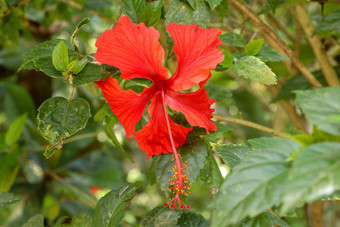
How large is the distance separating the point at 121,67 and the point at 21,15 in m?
0.80

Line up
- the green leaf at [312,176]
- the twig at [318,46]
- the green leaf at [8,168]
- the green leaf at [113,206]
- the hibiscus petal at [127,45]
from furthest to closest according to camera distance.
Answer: the green leaf at [8,168]
the twig at [318,46]
the green leaf at [113,206]
the hibiscus petal at [127,45]
the green leaf at [312,176]

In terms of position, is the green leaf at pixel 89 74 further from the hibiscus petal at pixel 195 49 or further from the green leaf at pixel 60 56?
the hibiscus petal at pixel 195 49

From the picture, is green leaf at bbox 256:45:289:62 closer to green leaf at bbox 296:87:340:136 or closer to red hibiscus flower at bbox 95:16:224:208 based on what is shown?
red hibiscus flower at bbox 95:16:224:208

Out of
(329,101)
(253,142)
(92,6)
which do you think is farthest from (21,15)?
(329,101)

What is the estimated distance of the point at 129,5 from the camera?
666mm

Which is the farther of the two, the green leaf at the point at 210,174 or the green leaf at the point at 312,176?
the green leaf at the point at 210,174

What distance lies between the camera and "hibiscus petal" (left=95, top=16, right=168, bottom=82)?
572 millimetres

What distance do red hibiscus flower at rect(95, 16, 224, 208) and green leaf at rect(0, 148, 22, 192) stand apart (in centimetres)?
74

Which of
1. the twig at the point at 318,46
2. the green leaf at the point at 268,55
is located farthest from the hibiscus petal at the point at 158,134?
the twig at the point at 318,46

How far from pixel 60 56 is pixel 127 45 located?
0.12 metres

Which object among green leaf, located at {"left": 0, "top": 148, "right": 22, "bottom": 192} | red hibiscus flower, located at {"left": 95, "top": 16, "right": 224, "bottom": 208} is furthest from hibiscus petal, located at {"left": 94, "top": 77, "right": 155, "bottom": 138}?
green leaf, located at {"left": 0, "top": 148, "right": 22, "bottom": 192}

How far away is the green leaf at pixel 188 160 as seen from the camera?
2.05 feet

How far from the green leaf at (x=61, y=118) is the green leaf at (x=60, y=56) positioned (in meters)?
0.08

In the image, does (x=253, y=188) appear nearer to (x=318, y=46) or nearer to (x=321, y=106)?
(x=321, y=106)
